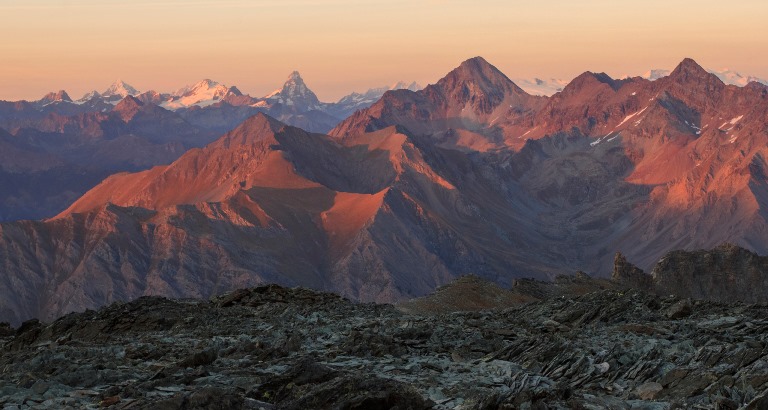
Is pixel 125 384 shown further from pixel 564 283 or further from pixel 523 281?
pixel 564 283

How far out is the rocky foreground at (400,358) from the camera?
87.8 ft

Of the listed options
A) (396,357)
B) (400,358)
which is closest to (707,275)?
(396,357)

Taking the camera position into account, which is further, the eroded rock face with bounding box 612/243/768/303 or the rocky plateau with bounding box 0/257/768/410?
the eroded rock face with bounding box 612/243/768/303

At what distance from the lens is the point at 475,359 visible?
113 feet

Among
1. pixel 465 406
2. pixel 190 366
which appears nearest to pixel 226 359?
pixel 190 366

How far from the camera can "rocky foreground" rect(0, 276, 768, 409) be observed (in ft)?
87.8

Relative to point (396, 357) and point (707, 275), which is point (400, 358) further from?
point (707, 275)

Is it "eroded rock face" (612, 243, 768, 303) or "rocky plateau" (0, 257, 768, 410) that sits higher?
"rocky plateau" (0, 257, 768, 410)

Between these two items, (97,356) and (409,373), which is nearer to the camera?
(409,373)

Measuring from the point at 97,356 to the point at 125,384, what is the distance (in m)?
5.62

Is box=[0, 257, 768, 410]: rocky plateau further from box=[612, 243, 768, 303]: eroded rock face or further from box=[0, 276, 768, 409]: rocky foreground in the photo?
box=[612, 243, 768, 303]: eroded rock face

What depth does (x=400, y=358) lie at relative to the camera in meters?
34.4

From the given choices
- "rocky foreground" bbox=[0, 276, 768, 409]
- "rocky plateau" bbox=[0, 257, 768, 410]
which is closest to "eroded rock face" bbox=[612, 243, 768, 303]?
"rocky plateau" bbox=[0, 257, 768, 410]

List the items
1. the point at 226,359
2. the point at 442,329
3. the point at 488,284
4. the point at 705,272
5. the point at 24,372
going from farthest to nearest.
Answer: the point at 705,272 → the point at 488,284 → the point at 442,329 → the point at 226,359 → the point at 24,372
